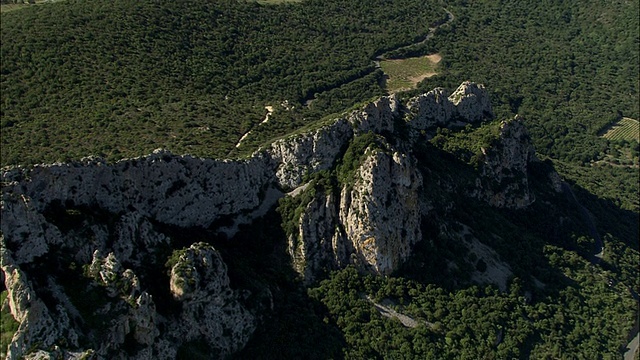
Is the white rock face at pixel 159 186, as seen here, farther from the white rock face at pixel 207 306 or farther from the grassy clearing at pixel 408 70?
the grassy clearing at pixel 408 70

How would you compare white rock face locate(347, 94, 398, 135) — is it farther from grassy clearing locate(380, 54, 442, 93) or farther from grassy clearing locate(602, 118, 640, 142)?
grassy clearing locate(602, 118, 640, 142)

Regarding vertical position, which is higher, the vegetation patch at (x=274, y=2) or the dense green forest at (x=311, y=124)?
the vegetation patch at (x=274, y=2)

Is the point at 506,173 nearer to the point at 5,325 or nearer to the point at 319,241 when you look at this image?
the point at 319,241

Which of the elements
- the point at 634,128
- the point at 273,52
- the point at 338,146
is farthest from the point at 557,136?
the point at 338,146

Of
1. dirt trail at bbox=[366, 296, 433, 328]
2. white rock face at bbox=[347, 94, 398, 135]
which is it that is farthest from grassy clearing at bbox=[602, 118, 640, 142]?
dirt trail at bbox=[366, 296, 433, 328]

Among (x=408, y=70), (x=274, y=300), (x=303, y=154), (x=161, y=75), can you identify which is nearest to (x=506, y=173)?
(x=303, y=154)

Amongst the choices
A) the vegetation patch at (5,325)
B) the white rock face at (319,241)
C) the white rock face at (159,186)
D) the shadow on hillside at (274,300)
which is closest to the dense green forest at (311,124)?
the shadow on hillside at (274,300)
